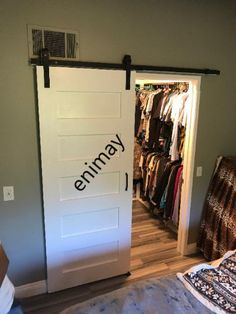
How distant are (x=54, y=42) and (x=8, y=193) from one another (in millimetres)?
1276

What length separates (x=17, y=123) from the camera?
2.08m

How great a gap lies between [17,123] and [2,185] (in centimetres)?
52

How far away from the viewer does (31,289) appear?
2.40 m

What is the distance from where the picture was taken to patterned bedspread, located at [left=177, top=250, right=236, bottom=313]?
4.47 ft

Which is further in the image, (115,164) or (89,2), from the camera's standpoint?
(115,164)

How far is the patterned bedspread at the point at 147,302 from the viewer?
1314mm

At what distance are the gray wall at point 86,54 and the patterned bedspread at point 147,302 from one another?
3.55 ft

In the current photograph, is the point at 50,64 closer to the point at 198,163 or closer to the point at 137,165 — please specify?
the point at 198,163

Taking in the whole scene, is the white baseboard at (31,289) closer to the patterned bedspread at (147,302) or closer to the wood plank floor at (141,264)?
the wood plank floor at (141,264)

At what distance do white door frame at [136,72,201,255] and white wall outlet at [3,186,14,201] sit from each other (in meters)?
1.49

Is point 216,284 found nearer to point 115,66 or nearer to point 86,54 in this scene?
point 115,66

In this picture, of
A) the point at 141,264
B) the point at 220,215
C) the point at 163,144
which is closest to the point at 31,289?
the point at 141,264

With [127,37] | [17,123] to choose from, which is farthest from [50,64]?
[127,37]

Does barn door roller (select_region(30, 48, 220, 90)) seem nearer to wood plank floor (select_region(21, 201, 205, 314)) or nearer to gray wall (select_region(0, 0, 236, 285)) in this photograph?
gray wall (select_region(0, 0, 236, 285))
